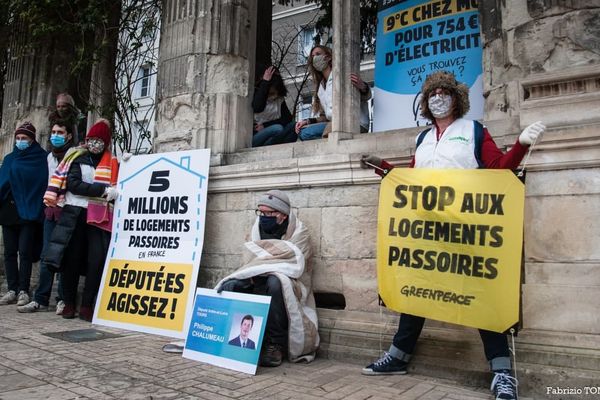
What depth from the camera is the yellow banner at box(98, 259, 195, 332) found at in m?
4.67

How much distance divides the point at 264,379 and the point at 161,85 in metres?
4.00

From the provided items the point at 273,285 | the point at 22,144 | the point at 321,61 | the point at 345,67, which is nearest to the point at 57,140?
the point at 22,144

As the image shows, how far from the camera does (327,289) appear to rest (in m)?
4.38

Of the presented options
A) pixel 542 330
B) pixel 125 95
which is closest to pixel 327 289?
pixel 542 330

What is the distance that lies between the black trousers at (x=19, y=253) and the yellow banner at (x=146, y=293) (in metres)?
1.57

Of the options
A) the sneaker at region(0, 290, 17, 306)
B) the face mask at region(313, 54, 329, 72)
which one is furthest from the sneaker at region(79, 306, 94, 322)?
the face mask at region(313, 54, 329, 72)

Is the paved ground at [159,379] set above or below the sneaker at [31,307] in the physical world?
below

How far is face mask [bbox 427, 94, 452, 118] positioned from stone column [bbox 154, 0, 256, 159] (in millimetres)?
2618

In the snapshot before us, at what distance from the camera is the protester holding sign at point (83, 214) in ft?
17.6

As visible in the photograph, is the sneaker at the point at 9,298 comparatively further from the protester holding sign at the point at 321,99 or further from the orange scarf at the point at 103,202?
the protester holding sign at the point at 321,99

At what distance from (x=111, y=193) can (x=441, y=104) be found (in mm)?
3770

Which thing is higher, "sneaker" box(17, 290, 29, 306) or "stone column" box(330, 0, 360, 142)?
"stone column" box(330, 0, 360, 142)

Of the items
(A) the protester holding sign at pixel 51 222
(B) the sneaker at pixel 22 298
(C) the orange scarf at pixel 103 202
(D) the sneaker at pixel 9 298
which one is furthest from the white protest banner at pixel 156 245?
(D) the sneaker at pixel 9 298

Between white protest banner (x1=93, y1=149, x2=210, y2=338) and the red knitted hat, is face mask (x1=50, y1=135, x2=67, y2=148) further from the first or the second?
white protest banner (x1=93, y1=149, x2=210, y2=338)
